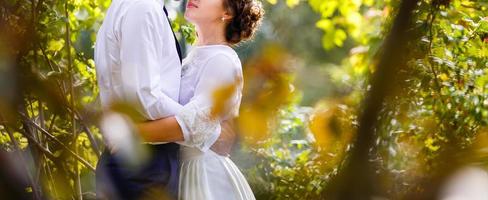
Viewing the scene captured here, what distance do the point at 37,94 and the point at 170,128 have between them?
1.62 metres

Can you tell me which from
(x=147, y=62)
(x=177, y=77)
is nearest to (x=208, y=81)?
(x=177, y=77)

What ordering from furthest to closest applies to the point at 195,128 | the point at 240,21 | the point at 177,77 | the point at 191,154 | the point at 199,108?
the point at 240,21 < the point at 191,154 < the point at 177,77 < the point at 195,128 < the point at 199,108

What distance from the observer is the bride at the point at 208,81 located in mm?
2498

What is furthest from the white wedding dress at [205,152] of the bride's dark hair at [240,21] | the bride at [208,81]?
the bride's dark hair at [240,21]

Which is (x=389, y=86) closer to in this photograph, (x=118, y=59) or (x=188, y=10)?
(x=118, y=59)

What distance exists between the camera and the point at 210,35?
2.83m

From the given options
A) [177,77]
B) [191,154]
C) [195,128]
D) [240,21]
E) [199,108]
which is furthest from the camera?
[240,21]

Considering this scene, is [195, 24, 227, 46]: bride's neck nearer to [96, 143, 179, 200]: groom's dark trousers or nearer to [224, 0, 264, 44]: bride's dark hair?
[224, 0, 264, 44]: bride's dark hair

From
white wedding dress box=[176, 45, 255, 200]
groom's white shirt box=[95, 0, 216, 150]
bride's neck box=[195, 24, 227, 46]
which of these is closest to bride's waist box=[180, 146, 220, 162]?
white wedding dress box=[176, 45, 255, 200]

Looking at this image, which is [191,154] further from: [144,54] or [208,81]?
[144,54]

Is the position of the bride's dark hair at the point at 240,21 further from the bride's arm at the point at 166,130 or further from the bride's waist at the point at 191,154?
the bride's arm at the point at 166,130

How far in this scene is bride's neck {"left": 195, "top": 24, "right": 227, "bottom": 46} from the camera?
2.83 metres

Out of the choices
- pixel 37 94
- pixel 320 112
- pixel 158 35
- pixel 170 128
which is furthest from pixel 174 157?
pixel 37 94

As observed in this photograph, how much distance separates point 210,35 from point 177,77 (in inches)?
12.0
